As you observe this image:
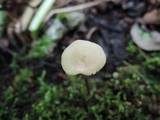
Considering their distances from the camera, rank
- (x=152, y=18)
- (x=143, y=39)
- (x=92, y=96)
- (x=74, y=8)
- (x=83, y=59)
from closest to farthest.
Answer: (x=83, y=59) → (x=92, y=96) → (x=143, y=39) → (x=152, y=18) → (x=74, y=8)

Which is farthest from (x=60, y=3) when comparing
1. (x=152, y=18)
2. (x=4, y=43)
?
(x=152, y=18)

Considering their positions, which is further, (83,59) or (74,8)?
(74,8)

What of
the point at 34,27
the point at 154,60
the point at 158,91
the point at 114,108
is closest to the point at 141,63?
the point at 154,60

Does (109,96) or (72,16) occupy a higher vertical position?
(72,16)

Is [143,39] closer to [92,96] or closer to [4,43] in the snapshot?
[92,96]

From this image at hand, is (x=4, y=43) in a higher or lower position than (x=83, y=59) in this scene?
lower

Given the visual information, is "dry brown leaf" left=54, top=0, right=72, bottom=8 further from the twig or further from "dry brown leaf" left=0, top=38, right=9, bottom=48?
"dry brown leaf" left=0, top=38, right=9, bottom=48

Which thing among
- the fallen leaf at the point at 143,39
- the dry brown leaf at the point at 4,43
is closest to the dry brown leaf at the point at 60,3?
the dry brown leaf at the point at 4,43

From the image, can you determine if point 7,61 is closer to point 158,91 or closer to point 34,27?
point 34,27

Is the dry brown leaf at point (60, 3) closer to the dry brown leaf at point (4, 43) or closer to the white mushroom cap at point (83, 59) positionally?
the dry brown leaf at point (4, 43)
